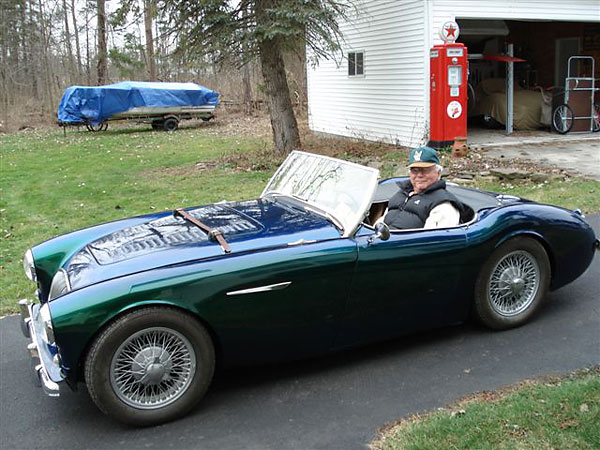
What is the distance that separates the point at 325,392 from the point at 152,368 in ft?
3.52

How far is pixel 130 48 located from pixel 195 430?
1259 inches

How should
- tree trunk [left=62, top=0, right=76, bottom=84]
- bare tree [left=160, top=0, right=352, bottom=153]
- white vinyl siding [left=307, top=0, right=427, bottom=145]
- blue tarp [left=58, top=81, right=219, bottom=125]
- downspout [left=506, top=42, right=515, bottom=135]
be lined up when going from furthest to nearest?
tree trunk [left=62, top=0, right=76, bottom=84] < blue tarp [left=58, top=81, right=219, bottom=125] < downspout [left=506, top=42, right=515, bottom=135] < white vinyl siding [left=307, top=0, right=427, bottom=145] < bare tree [left=160, top=0, right=352, bottom=153]

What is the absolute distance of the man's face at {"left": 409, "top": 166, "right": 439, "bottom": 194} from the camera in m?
4.63

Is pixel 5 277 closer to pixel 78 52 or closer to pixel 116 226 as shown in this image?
pixel 116 226

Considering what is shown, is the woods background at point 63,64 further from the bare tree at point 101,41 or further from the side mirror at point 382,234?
the side mirror at point 382,234

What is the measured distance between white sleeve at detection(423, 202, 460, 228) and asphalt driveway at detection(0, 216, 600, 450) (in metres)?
0.83

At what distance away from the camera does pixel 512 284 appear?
446cm

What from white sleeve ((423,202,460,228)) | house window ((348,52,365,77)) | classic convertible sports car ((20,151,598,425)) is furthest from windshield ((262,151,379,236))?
house window ((348,52,365,77))

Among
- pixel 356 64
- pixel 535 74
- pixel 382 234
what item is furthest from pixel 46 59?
pixel 382 234

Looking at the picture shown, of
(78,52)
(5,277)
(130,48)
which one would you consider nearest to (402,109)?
(5,277)

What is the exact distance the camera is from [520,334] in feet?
14.7

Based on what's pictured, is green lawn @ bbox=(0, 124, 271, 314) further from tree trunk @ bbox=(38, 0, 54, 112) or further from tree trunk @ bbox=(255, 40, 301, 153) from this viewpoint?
tree trunk @ bbox=(38, 0, 54, 112)

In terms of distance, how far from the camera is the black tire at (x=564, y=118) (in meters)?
15.4

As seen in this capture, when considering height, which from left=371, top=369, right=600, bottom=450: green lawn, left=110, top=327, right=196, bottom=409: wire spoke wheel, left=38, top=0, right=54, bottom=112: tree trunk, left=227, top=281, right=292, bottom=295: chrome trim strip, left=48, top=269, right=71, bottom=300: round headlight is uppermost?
left=38, top=0, right=54, bottom=112: tree trunk
